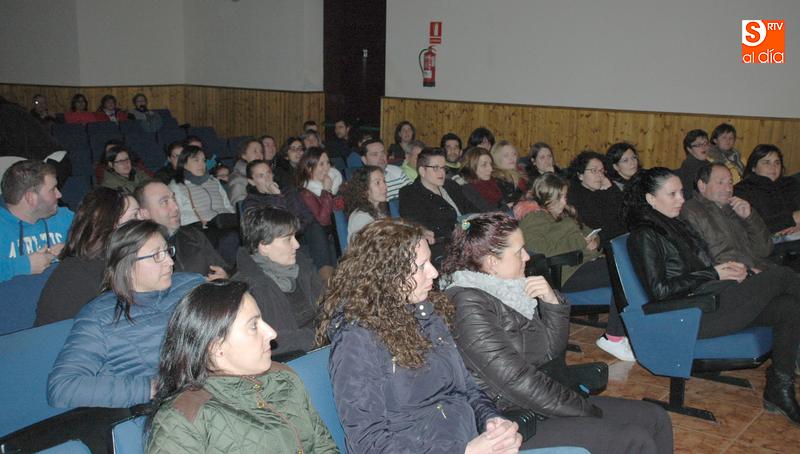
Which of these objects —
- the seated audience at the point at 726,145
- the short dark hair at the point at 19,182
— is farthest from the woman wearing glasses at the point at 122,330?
the seated audience at the point at 726,145

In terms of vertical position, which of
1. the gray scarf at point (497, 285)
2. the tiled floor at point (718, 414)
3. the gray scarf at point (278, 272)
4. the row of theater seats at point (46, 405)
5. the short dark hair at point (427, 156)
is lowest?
the tiled floor at point (718, 414)

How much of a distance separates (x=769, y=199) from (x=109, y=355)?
5038 mm

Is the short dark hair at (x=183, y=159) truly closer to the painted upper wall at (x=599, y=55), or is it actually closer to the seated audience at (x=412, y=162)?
the seated audience at (x=412, y=162)

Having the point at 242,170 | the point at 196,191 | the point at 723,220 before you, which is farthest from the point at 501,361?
the point at 242,170

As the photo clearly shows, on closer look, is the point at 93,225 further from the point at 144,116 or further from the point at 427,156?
the point at 144,116

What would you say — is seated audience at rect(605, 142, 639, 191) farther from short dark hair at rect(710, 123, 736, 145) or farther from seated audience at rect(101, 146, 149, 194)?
seated audience at rect(101, 146, 149, 194)

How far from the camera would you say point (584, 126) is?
9.59 meters

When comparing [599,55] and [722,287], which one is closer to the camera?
[722,287]

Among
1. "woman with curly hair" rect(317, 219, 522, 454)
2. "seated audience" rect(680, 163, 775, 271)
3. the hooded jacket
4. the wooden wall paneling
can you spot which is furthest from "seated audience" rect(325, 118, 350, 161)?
"woman with curly hair" rect(317, 219, 522, 454)

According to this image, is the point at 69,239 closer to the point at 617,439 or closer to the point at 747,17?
the point at 617,439

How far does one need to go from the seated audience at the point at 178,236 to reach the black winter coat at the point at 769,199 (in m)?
4.11

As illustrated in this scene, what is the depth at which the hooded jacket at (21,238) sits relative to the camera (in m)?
3.32

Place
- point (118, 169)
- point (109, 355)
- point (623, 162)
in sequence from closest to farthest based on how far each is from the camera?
point (109, 355) → point (623, 162) → point (118, 169)

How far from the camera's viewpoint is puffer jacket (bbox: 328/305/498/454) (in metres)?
2.00
